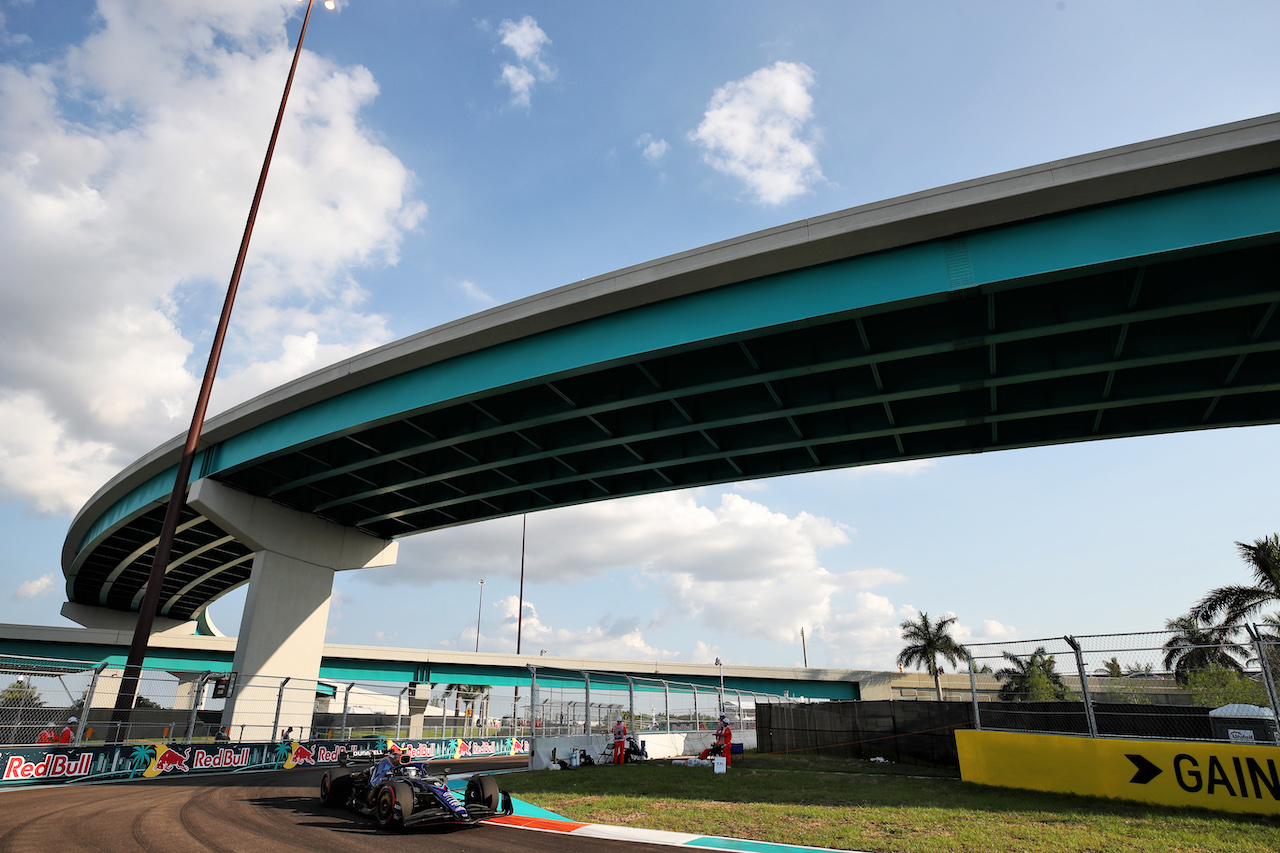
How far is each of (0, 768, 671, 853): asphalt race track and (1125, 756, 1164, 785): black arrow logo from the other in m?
8.08

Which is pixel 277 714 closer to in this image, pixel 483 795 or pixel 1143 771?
pixel 483 795

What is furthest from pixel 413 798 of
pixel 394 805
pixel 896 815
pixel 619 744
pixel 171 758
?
pixel 619 744

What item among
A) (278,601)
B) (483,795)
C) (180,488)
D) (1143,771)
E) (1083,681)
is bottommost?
(483,795)

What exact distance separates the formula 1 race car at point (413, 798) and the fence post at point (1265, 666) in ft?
38.3

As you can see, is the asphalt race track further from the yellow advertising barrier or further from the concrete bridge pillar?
the concrete bridge pillar

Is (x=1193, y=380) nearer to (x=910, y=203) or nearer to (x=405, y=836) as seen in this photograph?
(x=910, y=203)

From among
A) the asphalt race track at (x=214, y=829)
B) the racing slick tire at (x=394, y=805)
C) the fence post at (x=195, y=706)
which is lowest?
the asphalt race track at (x=214, y=829)

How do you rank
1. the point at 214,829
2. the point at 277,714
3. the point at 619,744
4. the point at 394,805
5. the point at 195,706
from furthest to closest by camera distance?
1. the point at 277,714
2. the point at 619,744
3. the point at 195,706
4. the point at 394,805
5. the point at 214,829

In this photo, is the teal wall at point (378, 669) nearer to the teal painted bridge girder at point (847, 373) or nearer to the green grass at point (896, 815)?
the teal painted bridge girder at point (847, 373)

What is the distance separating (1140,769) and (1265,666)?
7.92ft

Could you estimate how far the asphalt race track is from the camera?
27.0 feet

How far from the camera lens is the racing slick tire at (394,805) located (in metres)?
9.64

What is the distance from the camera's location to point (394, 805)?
9703 millimetres

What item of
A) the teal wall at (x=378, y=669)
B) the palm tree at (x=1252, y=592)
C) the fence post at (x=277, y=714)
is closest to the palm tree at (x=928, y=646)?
the teal wall at (x=378, y=669)
